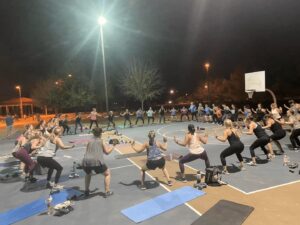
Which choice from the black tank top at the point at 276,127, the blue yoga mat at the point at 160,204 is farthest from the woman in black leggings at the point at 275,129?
the blue yoga mat at the point at 160,204

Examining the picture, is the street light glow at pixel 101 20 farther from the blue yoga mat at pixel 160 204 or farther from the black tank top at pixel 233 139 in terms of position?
the blue yoga mat at pixel 160 204

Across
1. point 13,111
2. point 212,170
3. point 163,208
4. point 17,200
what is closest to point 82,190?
point 17,200

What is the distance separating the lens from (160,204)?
→ 7.05 meters

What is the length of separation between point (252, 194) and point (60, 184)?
6205mm

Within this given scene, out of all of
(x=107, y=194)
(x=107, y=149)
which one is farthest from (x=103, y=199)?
(x=107, y=149)

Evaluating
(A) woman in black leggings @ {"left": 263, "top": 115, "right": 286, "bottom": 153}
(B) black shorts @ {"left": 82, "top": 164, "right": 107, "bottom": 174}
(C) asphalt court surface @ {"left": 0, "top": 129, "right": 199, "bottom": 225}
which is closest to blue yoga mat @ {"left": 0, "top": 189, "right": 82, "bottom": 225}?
(C) asphalt court surface @ {"left": 0, "top": 129, "right": 199, "bottom": 225}

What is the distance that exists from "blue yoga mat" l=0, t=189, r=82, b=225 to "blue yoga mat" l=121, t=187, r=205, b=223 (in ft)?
7.24

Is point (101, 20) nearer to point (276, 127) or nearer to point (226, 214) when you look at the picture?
point (276, 127)

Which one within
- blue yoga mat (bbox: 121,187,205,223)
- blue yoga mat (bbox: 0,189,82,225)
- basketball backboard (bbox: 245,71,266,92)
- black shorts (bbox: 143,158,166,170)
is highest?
basketball backboard (bbox: 245,71,266,92)

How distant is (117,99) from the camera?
54.7 metres

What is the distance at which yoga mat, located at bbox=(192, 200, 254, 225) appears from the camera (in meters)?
5.93

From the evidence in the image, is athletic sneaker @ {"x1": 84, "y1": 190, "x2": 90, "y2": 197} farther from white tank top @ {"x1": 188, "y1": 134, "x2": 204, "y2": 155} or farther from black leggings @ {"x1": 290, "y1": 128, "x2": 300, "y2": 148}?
black leggings @ {"x1": 290, "y1": 128, "x2": 300, "y2": 148}

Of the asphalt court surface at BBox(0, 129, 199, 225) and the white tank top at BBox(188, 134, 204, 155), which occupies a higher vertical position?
the white tank top at BBox(188, 134, 204, 155)

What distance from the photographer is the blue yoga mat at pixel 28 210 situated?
6730mm
